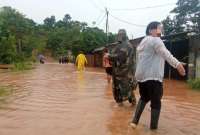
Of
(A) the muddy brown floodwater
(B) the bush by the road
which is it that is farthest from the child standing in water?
(B) the bush by the road

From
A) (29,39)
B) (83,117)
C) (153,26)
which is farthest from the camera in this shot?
(29,39)

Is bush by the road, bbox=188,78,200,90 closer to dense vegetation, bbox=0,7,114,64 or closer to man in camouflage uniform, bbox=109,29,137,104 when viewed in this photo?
man in camouflage uniform, bbox=109,29,137,104

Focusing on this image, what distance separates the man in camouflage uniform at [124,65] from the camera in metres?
8.95

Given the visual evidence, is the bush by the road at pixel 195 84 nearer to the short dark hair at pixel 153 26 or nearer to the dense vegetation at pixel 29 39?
the short dark hair at pixel 153 26

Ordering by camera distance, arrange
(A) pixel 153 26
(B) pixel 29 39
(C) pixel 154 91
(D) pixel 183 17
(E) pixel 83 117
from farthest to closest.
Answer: (B) pixel 29 39, (D) pixel 183 17, (E) pixel 83 117, (A) pixel 153 26, (C) pixel 154 91

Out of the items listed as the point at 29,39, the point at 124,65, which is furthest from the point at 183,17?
the point at 124,65

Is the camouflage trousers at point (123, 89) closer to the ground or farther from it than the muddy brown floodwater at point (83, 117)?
farther from it

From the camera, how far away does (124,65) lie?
353 inches

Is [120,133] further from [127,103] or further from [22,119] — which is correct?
[127,103]

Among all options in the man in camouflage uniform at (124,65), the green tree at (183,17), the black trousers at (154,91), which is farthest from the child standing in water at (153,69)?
the green tree at (183,17)

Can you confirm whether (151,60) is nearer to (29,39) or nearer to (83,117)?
(83,117)

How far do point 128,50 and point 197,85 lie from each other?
7.14m

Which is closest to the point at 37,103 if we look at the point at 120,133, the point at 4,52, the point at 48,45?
the point at 120,133

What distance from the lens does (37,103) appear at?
9.73m
